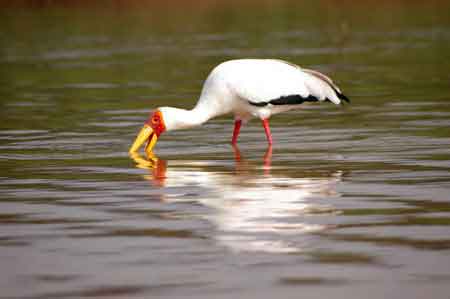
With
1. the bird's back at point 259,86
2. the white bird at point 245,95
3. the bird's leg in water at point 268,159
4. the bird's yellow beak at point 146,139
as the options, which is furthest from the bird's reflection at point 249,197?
the bird's back at point 259,86

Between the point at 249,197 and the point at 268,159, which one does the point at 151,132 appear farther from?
the point at 249,197

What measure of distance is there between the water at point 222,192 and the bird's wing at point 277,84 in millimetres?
475

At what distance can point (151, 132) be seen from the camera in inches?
555

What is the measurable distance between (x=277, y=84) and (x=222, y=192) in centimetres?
397

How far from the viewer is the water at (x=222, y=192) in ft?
24.4

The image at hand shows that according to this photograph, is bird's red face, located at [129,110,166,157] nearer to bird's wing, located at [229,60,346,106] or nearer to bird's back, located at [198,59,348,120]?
bird's back, located at [198,59,348,120]

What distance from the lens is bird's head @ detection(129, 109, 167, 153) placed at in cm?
1390

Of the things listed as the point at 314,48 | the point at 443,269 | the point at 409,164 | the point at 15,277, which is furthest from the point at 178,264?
the point at 314,48

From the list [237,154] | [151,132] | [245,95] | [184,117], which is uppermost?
[245,95]

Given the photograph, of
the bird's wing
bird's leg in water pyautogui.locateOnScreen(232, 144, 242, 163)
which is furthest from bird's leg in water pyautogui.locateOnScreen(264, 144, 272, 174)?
the bird's wing

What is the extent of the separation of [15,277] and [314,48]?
23.3 meters

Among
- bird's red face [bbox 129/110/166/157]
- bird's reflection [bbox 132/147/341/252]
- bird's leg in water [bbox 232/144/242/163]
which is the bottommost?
bird's leg in water [bbox 232/144/242/163]

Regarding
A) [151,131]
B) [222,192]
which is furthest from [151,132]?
[222,192]

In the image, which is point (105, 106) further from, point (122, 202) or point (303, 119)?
point (122, 202)
